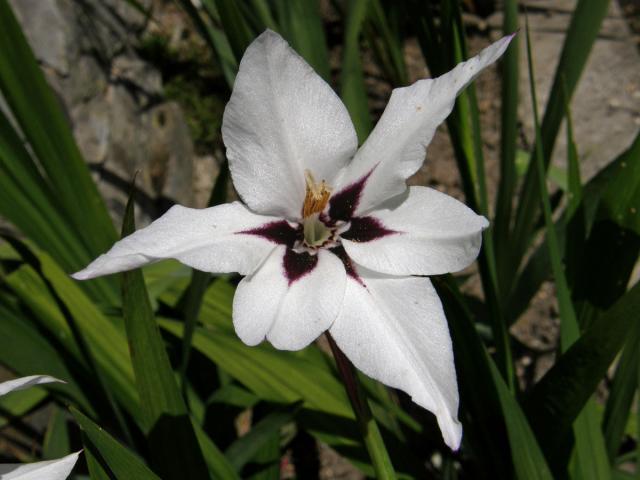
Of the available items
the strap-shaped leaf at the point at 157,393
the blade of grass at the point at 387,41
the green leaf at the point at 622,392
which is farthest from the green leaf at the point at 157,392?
the blade of grass at the point at 387,41

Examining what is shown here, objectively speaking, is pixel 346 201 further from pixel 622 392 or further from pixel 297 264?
pixel 622 392

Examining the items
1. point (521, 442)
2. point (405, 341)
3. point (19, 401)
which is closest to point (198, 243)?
point (405, 341)

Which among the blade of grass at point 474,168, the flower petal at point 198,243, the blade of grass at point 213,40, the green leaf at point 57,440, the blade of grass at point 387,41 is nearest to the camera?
the flower petal at point 198,243

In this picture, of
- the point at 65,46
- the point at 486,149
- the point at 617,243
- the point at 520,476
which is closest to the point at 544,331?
the point at 486,149

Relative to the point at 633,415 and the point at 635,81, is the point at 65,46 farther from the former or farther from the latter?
the point at 635,81

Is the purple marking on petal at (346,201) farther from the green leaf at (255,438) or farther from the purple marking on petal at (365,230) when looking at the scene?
the green leaf at (255,438)

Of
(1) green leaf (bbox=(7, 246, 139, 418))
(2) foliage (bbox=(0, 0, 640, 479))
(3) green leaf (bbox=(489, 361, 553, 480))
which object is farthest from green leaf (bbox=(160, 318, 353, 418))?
(3) green leaf (bbox=(489, 361, 553, 480))

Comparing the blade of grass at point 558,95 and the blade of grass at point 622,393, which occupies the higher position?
the blade of grass at point 558,95
